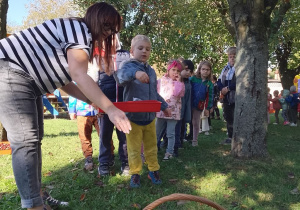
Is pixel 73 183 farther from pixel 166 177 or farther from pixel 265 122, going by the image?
pixel 265 122

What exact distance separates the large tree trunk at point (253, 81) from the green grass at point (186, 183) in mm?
282

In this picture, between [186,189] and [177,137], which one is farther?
[177,137]

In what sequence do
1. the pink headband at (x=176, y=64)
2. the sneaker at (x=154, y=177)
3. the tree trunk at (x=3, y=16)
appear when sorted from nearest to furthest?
the sneaker at (x=154, y=177) < the pink headband at (x=176, y=64) < the tree trunk at (x=3, y=16)

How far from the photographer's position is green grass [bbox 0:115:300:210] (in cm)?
299

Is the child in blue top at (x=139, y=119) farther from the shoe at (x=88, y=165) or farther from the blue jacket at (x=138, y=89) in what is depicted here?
the shoe at (x=88, y=165)

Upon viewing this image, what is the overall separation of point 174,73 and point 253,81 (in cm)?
119

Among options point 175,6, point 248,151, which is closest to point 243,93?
point 248,151

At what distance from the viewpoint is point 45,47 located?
6.07 feet

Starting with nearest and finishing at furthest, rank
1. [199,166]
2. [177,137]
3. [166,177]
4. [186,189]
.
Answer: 1. [186,189]
2. [166,177]
3. [199,166]
4. [177,137]

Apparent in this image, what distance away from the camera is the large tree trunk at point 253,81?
14.5 ft

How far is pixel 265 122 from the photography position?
4465 mm

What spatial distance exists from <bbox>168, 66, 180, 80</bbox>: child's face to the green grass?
1272 mm

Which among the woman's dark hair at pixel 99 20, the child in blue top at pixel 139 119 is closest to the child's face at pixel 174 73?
the child in blue top at pixel 139 119

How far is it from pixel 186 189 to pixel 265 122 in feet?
5.96
